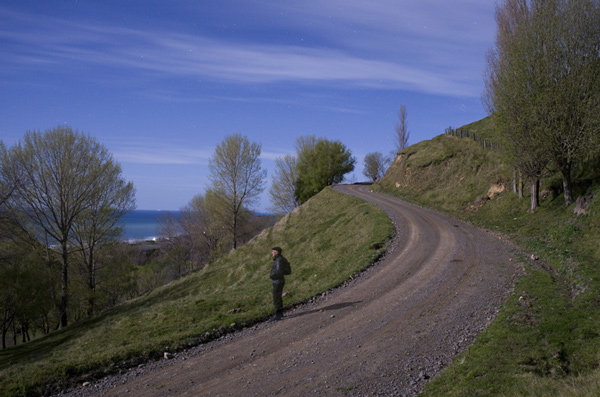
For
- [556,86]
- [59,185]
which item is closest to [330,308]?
[556,86]

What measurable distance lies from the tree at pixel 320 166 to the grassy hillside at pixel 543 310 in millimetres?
36610

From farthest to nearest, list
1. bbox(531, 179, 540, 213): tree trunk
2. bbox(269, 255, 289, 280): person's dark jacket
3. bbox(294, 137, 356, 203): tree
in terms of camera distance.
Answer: bbox(294, 137, 356, 203): tree → bbox(531, 179, 540, 213): tree trunk → bbox(269, 255, 289, 280): person's dark jacket

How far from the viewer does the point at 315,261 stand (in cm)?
2470

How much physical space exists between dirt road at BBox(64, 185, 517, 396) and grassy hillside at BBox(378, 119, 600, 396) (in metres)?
0.62

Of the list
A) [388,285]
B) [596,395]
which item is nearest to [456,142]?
[388,285]

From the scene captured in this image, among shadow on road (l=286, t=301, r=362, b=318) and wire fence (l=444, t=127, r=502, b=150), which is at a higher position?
wire fence (l=444, t=127, r=502, b=150)

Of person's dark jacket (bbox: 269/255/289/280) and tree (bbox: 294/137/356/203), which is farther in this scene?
tree (bbox: 294/137/356/203)

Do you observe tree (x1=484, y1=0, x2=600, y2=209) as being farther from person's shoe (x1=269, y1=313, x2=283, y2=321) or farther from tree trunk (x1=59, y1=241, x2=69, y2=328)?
tree trunk (x1=59, y1=241, x2=69, y2=328)

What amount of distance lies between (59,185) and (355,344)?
32.7m

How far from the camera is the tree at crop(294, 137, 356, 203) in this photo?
67.0 meters

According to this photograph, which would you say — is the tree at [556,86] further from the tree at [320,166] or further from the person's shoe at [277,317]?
the tree at [320,166]

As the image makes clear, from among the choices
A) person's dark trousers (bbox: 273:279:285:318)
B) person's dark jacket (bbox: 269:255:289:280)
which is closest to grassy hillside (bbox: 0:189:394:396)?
person's dark trousers (bbox: 273:279:285:318)

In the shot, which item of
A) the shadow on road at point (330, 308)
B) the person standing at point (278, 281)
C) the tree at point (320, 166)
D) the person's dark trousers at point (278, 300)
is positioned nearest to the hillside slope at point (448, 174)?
the tree at point (320, 166)

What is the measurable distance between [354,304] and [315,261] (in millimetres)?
11725
